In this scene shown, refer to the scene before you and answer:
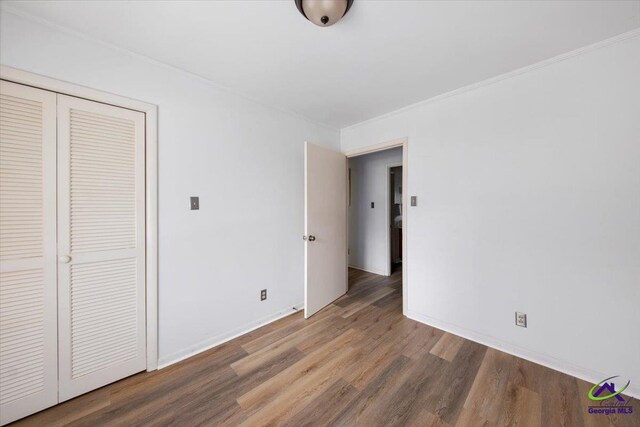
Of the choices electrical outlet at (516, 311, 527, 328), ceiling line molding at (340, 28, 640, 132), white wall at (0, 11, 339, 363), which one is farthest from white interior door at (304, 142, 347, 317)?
electrical outlet at (516, 311, 527, 328)

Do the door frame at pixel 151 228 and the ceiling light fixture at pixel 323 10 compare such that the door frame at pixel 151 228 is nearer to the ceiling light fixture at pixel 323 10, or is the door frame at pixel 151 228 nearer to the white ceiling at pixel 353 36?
the white ceiling at pixel 353 36

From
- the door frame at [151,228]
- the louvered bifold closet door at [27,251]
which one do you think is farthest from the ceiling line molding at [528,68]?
the louvered bifold closet door at [27,251]

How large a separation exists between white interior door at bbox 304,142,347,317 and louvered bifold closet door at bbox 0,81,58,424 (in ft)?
6.05

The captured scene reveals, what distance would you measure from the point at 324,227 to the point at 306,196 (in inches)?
19.5

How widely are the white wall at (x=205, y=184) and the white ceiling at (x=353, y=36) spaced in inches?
6.4

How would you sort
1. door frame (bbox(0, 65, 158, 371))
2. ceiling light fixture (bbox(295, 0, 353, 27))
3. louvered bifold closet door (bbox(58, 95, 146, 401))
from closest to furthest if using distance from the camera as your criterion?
ceiling light fixture (bbox(295, 0, 353, 27))
louvered bifold closet door (bbox(58, 95, 146, 401))
door frame (bbox(0, 65, 158, 371))

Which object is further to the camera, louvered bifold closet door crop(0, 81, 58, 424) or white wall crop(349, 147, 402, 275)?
white wall crop(349, 147, 402, 275)

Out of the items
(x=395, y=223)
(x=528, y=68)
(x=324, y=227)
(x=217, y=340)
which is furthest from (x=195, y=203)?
(x=395, y=223)

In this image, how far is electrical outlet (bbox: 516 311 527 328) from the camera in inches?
73.4

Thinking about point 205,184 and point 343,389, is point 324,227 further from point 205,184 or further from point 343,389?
Result: point 343,389

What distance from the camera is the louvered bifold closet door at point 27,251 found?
4.25ft

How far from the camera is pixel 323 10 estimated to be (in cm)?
121

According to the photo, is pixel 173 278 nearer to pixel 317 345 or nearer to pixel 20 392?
pixel 20 392

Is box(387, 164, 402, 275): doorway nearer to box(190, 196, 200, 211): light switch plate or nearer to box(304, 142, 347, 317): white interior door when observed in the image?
box(304, 142, 347, 317): white interior door
